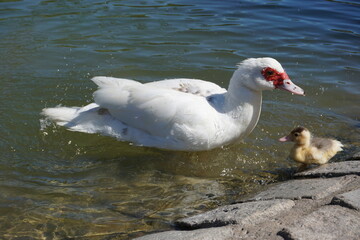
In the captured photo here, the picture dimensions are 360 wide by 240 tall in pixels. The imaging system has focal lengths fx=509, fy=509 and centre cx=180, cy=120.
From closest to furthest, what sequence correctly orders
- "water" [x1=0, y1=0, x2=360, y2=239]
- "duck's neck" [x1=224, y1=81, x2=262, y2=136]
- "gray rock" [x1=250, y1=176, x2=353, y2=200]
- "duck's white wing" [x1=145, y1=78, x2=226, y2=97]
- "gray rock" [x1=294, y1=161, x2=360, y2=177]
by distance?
"gray rock" [x1=250, y1=176, x2=353, y2=200], "gray rock" [x1=294, y1=161, x2=360, y2=177], "water" [x1=0, y1=0, x2=360, y2=239], "duck's neck" [x1=224, y1=81, x2=262, y2=136], "duck's white wing" [x1=145, y1=78, x2=226, y2=97]

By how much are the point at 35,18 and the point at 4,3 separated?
1.20 meters

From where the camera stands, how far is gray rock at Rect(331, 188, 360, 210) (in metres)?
3.54

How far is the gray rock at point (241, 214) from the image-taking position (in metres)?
3.56

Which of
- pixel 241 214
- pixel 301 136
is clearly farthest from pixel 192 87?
pixel 241 214

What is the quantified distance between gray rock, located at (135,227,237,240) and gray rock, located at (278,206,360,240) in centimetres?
35

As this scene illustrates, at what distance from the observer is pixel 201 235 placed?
3.35m

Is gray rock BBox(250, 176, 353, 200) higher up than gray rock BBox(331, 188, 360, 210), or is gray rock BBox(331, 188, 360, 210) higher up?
gray rock BBox(331, 188, 360, 210)

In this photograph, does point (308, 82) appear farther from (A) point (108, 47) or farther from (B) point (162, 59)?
(A) point (108, 47)

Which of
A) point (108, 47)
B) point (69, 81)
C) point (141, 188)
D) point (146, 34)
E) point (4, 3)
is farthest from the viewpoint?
point (4, 3)

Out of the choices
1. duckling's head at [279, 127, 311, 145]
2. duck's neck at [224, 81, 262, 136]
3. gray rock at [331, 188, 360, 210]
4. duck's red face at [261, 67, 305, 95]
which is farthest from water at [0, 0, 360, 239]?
gray rock at [331, 188, 360, 210]

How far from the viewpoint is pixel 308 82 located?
7.54 meters

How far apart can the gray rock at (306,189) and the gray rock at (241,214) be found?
7.8 inches

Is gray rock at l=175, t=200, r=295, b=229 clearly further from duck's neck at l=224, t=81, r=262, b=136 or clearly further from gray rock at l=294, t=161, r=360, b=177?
duck's neck at l=224, t=81, r=262, b=136

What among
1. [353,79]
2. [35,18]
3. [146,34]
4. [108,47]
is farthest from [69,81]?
[353,79]
